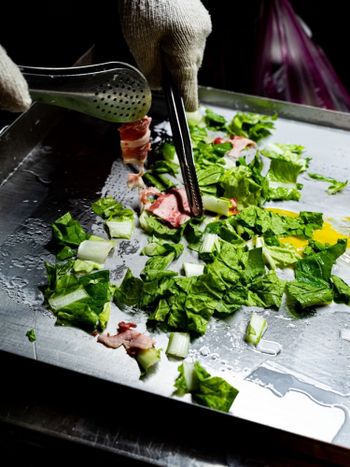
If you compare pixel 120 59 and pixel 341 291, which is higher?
pixel 120 59

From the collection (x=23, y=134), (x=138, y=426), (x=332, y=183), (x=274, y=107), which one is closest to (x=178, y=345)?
(x=138, y=426)

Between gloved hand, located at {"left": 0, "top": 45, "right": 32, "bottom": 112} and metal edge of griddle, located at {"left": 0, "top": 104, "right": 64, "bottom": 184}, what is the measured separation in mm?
386

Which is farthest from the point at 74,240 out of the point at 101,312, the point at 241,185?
the point at 241,185

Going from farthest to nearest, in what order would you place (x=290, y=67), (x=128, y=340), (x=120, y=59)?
(x=290, y=67)
(x=120, y=59)
(x=128, y=340)

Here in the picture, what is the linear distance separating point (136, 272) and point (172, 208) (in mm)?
318

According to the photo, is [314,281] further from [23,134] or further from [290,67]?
[290,67]

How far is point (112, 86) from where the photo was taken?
1.78 metres

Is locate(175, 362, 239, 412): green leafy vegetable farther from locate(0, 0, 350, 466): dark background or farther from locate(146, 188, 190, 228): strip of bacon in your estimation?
locate(146, 188, 190, 228): strip of bacon

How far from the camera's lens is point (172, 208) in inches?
76.9

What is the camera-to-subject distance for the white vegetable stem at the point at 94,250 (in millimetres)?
1771

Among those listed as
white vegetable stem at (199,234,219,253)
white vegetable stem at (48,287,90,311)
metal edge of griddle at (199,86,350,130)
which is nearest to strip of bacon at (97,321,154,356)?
white vegetable stem at (48,287,90,311)

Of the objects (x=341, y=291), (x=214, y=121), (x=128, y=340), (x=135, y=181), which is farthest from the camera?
(x=214, y=121)

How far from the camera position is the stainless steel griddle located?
1445 millimetres

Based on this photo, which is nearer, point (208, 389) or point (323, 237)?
point (208, 389)
